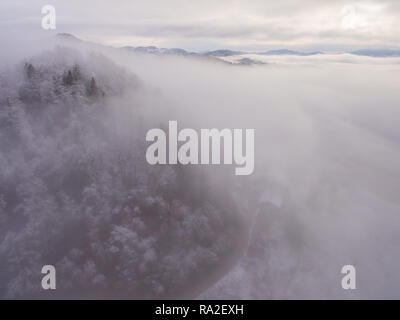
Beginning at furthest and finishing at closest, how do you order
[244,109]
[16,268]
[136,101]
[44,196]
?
[244,109] < [136,101] < [44,196] < [16,268]

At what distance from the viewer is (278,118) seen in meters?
136

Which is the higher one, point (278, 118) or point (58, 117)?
point (278, 118)

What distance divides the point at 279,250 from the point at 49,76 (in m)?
73.6

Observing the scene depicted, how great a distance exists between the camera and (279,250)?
58.7 metres

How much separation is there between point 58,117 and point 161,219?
122 feet

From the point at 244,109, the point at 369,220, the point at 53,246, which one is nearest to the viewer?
the point at 53,246

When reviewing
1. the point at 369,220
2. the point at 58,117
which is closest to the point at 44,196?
the point at 58,117

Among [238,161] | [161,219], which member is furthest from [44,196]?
[238,161]

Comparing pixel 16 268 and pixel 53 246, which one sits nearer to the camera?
pixel 16 268

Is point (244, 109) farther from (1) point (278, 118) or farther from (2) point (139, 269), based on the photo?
(2) point (139, 269)

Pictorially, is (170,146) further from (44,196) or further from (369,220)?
(369,220)

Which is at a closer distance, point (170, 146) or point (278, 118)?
point (170, 146)

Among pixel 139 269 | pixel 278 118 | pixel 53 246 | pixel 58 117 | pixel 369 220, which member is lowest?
pixel 139 269

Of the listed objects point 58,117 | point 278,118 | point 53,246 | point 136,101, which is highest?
point 278,118
